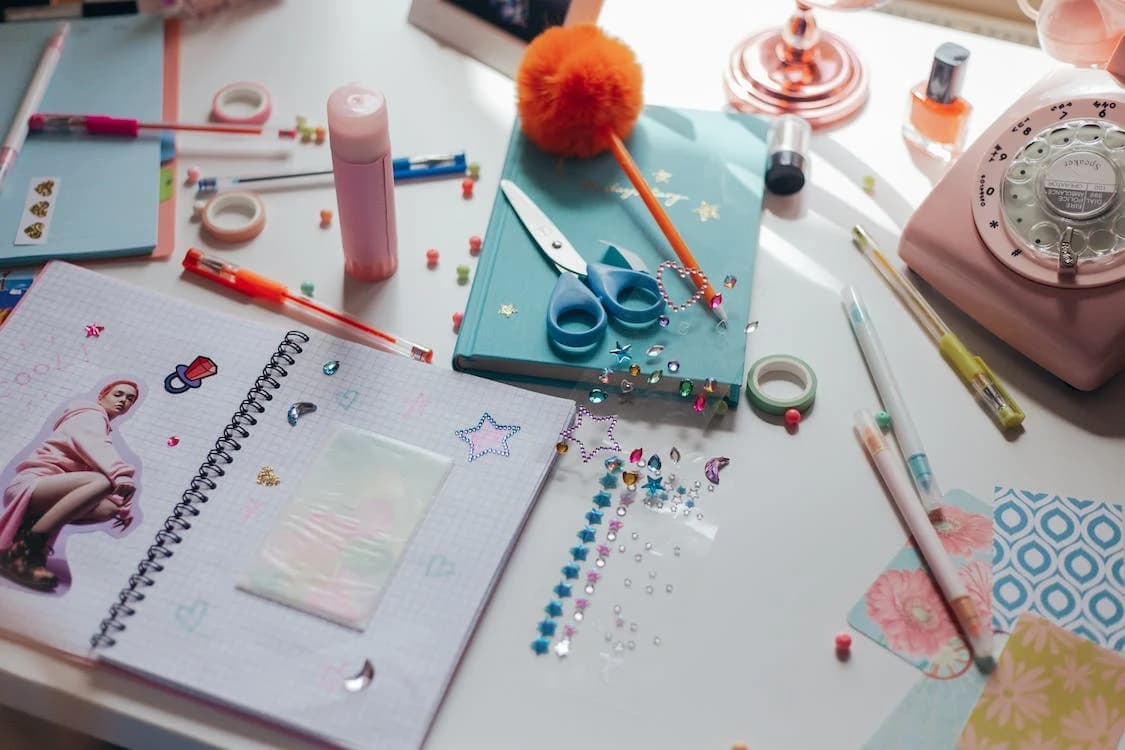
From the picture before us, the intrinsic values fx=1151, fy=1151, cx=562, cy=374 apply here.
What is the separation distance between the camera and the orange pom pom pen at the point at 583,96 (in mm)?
928

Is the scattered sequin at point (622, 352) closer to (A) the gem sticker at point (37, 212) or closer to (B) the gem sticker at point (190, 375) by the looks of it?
(B) the gem sticker at point (190, 375)

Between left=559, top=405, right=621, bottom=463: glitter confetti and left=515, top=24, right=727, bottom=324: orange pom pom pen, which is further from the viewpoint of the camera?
left=515, top=24, right=727, bottom=324: orange pom pom pen

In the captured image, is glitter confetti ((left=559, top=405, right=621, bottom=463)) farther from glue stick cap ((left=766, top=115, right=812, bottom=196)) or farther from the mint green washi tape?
glue stick cap ((left=766, top=115, right=812, bottom=196))

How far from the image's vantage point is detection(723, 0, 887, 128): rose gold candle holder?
40.8 inches

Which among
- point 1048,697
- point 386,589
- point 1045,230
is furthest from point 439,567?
point 1045,230

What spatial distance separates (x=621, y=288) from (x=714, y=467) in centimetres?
16

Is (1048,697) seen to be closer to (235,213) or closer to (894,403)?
(894,403)

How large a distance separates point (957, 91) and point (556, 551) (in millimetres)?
529

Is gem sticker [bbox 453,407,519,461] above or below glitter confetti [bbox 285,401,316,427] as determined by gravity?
below

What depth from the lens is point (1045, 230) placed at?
842 mm

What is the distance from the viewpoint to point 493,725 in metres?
0.68

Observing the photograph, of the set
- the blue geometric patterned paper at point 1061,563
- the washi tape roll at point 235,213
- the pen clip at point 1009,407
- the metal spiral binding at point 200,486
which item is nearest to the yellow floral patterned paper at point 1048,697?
the blue geometric patterned paper at point 1061,563

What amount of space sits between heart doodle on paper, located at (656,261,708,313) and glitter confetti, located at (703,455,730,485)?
0.13 m

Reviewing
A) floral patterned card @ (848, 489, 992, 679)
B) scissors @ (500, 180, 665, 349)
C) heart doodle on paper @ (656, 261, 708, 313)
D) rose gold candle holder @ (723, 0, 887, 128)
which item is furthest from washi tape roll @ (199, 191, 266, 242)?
floral patterned card @ (848, 489, 992, 679)
